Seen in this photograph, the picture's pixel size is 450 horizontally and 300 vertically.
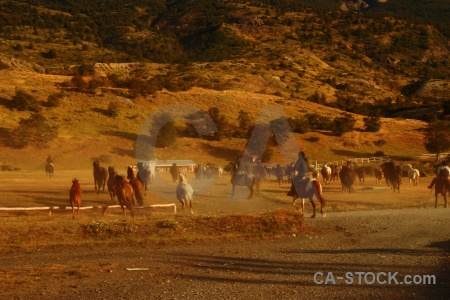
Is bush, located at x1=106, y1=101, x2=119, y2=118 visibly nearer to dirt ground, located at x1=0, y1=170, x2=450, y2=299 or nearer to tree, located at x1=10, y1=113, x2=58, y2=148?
tree, located at x1=10, y1=113, x2=58, y2=148

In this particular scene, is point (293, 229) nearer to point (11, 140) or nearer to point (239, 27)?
point (11, 140)

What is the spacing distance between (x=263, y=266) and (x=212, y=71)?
300 ft

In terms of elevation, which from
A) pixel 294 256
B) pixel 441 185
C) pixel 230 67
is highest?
pixel 230 67

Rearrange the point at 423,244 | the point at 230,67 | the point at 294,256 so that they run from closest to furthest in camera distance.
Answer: the point at 294,256, the point at 423,244, the point at 230,67

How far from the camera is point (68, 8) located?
149m

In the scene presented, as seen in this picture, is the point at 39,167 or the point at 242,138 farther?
the point at 242,138

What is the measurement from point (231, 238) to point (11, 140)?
3801cm

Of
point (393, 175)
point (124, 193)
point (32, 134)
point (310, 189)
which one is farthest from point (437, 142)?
point (124, 193)

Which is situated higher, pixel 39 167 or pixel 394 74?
pixel 394 74

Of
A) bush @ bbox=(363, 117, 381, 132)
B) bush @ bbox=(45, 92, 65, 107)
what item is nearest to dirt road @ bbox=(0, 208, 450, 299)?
bush @ bbox=(45, 92, 65, 107)

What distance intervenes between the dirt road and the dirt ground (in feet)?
0.05

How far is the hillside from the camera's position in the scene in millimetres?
57125

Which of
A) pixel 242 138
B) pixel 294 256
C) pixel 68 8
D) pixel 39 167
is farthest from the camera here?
pixel 68 8

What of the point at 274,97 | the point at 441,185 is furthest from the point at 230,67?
the point at 441,185
